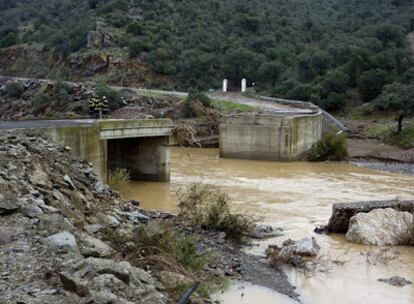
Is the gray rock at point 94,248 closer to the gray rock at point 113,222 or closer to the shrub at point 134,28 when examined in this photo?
the gray rock at point 113,222

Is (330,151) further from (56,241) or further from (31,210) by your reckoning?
(56,241)

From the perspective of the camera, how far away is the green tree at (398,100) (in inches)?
1796

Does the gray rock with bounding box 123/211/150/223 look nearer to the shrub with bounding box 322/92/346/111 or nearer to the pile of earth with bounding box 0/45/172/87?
the shrub with bounding box 322/92/346/111

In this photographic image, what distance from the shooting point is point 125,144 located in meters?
26.4

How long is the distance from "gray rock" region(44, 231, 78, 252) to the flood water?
3.09 meters

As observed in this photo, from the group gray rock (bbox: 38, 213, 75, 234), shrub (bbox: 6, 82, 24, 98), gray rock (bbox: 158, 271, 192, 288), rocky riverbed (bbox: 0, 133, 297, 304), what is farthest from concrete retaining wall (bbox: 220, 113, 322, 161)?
shrub (bbox: 6, 82, 24, 98)

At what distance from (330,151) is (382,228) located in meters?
21.3

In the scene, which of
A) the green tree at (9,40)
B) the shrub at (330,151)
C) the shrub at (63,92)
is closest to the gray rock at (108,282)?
the shrub at (330,151)

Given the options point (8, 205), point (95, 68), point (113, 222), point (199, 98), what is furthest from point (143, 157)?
point (95, 68)

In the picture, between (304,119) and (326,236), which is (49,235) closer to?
(326,236)

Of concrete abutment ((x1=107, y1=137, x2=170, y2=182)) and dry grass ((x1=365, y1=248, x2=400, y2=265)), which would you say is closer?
dry grass ((x1=365, y1=248, x2=400, y2=265))

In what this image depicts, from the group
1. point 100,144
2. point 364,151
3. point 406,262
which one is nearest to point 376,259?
point 406,262

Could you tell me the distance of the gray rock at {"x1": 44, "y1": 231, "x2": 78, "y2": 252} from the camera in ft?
27.2

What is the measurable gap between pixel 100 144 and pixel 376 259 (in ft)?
36.6
